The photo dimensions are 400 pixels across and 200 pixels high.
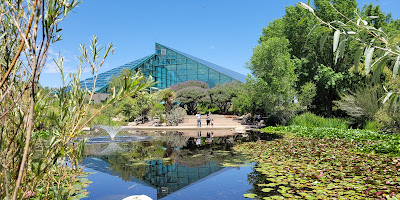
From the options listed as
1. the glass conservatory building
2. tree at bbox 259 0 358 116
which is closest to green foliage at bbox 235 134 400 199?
tree at bbox 259 0 358 116

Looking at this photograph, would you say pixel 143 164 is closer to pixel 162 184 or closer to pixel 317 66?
pixel 162 184

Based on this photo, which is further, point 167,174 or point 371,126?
point 371,126

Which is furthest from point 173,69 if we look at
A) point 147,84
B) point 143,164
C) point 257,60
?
point 147,84

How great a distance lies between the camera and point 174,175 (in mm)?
6113

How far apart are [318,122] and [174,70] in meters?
30.5

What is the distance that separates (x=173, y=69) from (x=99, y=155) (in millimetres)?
36836

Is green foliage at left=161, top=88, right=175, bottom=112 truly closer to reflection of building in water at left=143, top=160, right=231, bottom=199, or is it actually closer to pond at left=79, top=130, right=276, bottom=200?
pond at left=79, top=130, right=276, bottom=200

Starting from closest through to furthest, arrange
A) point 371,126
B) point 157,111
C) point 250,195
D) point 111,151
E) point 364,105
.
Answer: point 250,195
point 111,151
point 371,126
point 364,105
point 157,111

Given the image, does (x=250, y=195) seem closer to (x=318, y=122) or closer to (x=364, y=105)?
(x=364, y=105)

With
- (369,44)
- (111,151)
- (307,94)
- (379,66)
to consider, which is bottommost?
(111,151)

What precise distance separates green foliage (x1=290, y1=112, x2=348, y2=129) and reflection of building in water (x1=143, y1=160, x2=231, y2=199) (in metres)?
13.1

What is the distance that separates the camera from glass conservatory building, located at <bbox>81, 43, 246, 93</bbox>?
41.0 meters

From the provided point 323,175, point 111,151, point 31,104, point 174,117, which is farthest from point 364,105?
point 31,104

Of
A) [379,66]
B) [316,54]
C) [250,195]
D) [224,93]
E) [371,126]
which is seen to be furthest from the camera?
[224,93]
